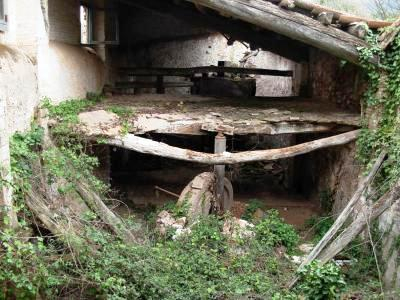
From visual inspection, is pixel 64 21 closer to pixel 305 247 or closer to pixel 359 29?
pixel 359 29

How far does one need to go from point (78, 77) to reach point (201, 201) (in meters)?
3.51

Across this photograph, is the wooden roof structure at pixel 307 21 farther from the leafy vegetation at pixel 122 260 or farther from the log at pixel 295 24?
the leafy vegetation at pixel 122 260

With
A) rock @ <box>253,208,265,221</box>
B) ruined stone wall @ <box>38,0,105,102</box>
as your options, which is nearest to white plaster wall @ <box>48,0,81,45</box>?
ruined stone wall @ <box>38,0,105,102</box>

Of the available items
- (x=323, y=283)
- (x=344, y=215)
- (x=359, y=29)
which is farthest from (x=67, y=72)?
(x=323, y=283)

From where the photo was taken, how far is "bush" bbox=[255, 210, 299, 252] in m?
7.90

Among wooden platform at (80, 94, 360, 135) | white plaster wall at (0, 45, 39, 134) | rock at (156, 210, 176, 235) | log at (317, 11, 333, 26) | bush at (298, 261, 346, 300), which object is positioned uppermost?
log at (317, 11, 333, 26)

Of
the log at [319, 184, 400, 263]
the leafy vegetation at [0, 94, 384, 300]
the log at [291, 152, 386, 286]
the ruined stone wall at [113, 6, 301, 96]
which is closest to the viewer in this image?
the leafy vegetation at [0, 94, 384, 300]

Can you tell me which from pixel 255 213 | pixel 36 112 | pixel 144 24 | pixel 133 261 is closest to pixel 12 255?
pixel 133 261

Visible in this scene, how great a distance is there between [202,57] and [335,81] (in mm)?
7507

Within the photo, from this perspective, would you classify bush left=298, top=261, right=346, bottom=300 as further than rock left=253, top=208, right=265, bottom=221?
No

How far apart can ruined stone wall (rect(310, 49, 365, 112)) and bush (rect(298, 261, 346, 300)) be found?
3754 millimetres

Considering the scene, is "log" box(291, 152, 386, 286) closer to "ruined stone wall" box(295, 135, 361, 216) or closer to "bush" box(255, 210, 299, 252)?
"bush" box(255, 210, 299, 252)

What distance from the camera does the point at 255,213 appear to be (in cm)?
941

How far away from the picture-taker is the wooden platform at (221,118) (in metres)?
8.27
